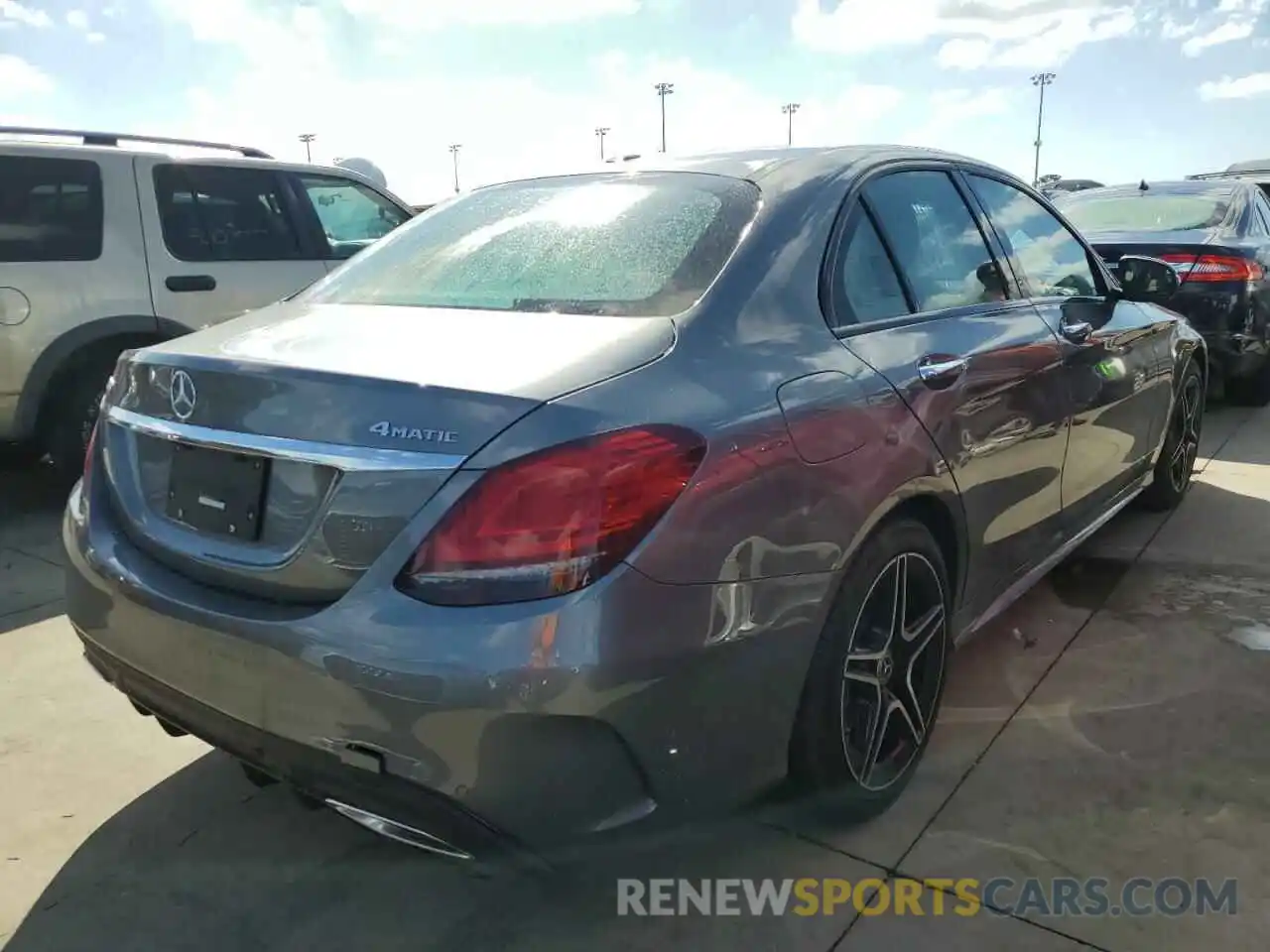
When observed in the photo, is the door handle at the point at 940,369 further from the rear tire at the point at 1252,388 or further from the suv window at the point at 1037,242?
the rear tire at the point at 1252,388

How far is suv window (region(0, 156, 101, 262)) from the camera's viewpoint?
15.8ft

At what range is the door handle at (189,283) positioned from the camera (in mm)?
5293

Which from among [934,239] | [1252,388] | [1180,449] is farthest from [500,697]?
[1252,388]

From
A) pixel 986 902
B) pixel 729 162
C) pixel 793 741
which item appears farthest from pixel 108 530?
pixel 986 902

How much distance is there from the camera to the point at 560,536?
1.69 meters

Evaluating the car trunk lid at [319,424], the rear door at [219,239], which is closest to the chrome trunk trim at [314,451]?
the car trunk lid at [319,424]

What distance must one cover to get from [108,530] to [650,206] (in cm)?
143

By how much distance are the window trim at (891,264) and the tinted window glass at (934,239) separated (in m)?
0.02

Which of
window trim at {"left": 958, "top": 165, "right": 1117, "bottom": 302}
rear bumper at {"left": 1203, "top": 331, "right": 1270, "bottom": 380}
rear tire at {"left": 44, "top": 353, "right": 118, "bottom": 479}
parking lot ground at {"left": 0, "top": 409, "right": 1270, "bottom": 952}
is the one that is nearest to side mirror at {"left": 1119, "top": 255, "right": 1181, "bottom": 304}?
window trim at {"left": 958, "top": 165, "right": 1117, "bottom": 302}

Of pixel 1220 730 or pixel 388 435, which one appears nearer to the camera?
pixel 388 435

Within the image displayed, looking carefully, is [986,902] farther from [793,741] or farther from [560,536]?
[560,536]

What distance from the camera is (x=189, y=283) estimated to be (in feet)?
17.6

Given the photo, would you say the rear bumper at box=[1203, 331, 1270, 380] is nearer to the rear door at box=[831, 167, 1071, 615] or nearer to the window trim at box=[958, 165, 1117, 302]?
the window trim at box=[958, 165, 1117, 302]

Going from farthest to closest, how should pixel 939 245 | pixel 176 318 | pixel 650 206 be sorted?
pixel 176 318, pixel 939 245, pixel 650 206
